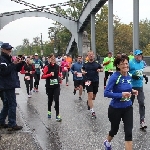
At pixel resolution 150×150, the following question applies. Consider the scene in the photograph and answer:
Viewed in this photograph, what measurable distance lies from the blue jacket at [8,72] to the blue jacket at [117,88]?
108 inches

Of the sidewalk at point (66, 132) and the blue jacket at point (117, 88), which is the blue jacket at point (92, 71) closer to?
the sidewalk at point (66, 132)

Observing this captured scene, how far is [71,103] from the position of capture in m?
12.6

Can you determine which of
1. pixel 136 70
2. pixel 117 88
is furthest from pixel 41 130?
pixel 117 88

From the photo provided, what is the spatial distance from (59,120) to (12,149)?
293cm

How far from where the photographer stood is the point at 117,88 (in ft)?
18.3

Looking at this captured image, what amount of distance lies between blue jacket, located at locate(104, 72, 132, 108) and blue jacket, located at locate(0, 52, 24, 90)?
2.75 meters

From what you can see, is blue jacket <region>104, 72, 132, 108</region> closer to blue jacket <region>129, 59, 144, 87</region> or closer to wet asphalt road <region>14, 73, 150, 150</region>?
wet asphalt road <region>14, 73, 150, 150</region>

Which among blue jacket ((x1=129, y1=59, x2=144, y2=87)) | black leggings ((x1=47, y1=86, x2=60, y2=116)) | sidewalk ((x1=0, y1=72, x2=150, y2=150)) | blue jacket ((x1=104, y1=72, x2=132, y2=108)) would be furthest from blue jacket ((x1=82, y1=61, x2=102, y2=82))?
blue jacket ((x1=104, y1=72, x2=132, y2=108))

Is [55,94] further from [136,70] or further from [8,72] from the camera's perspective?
[136,70]

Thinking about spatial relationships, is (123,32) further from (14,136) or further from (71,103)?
(14,136)

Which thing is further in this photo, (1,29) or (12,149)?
(1,29)

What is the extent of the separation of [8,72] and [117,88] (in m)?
2.92

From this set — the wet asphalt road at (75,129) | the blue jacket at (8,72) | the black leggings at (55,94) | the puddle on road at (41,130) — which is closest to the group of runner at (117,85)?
the black leggings at (55,94)

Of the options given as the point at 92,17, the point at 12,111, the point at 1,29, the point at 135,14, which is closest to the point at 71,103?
the point at 12,111
